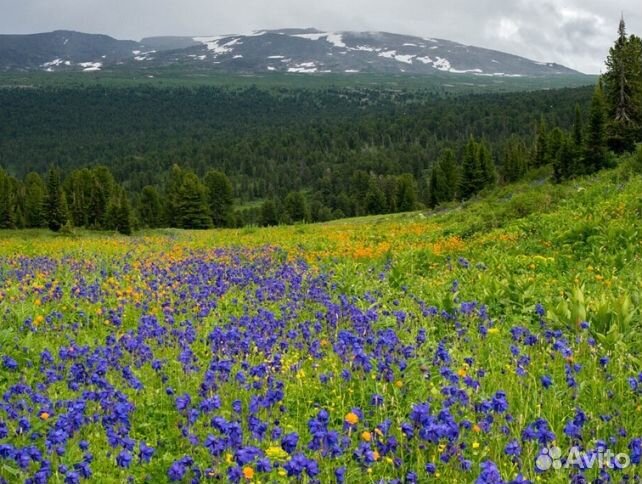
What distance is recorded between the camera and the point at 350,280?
1023cm

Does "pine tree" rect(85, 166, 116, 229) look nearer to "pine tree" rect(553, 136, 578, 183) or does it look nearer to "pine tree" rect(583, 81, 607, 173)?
"pine tree" rect(553, 136, 578, 183)

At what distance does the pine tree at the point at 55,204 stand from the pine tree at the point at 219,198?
40.4 m

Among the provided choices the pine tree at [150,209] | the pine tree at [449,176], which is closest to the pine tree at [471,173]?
the pine tree at [449,176]

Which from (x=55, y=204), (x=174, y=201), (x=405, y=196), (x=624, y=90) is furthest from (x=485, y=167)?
(x=55, y=204)

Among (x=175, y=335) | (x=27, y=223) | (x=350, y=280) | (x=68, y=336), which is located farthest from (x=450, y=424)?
(x=27, y=223)

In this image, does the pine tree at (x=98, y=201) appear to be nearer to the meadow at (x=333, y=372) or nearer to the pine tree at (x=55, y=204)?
the pine tree at (x=55, y=204)

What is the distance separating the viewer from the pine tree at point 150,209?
369 ft

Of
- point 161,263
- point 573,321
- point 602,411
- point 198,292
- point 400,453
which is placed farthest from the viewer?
→ point 161,263

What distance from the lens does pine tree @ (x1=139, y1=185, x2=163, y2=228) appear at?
4429 inches

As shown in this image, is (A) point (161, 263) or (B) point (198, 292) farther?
(A) point (161, 263)

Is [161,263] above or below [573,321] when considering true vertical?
below

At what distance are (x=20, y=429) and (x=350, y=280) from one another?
6791 millimetres

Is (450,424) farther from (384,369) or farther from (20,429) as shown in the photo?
(20,429)

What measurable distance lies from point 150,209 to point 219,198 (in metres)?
14.0
